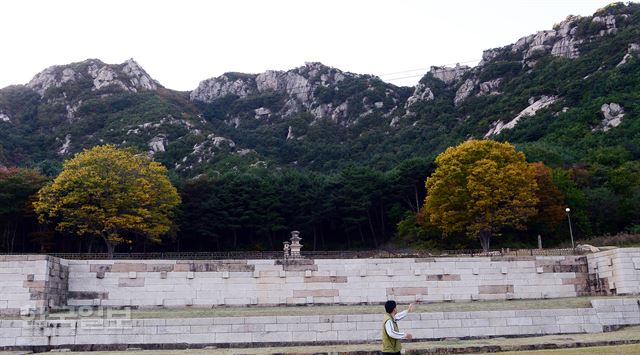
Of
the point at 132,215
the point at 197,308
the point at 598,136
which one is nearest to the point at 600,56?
the point at 598,136

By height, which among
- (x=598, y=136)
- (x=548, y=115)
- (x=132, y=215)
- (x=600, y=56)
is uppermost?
(x=600, y=56)

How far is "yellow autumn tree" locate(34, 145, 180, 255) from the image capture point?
3969cm

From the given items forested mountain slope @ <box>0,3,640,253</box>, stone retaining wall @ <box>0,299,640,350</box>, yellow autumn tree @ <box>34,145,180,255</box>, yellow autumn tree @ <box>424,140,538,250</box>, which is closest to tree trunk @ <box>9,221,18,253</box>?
yellow autumn tree @ <box>34,145,180,255</box>

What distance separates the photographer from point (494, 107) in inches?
3270

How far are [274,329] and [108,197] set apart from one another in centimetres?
2712

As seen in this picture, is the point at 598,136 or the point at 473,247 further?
the point at 598,136

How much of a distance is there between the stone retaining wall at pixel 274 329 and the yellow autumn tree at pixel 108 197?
22320 mm

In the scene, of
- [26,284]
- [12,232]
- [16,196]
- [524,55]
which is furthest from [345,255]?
[524,55]

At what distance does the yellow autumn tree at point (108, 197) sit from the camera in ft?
130

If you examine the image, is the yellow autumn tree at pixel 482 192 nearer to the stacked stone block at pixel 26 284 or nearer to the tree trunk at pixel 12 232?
the stacked stone block at pixel 26 284

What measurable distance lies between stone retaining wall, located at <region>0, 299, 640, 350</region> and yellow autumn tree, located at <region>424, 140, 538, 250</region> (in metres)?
19.6

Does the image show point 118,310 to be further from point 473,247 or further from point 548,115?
point 548,115

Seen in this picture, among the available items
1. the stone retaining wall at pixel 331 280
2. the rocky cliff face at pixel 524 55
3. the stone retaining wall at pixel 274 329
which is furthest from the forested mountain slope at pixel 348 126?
the stone retaining wall at pixel 274 329

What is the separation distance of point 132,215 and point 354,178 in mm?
22082
